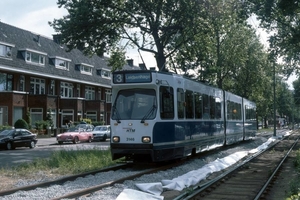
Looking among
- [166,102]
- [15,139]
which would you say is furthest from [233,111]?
[15,139]

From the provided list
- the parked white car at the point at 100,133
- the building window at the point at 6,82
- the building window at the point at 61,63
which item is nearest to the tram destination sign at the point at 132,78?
the parked white car at the point at 100,133

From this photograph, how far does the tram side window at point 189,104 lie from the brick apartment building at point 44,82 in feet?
89.8

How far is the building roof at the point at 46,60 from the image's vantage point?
42750 mm

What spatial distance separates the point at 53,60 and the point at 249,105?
26376mm

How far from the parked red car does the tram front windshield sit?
2150 cm

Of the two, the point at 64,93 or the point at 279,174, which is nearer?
the point at 279,174

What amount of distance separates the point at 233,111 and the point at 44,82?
28.1m

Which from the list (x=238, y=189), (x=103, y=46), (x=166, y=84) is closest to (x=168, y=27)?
(x=103, y=46)

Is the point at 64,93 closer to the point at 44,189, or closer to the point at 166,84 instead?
the point at 166,84

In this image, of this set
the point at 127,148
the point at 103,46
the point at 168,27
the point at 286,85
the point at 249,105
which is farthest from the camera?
the point at 286,85

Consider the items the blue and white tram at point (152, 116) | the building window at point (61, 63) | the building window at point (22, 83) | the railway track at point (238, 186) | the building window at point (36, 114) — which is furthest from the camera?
the building window at point (61, 63)

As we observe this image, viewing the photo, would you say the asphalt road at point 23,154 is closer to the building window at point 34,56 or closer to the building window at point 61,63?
the building window at point 34,56

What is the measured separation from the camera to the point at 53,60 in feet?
162

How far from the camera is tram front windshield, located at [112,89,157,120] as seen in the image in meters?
13.8
